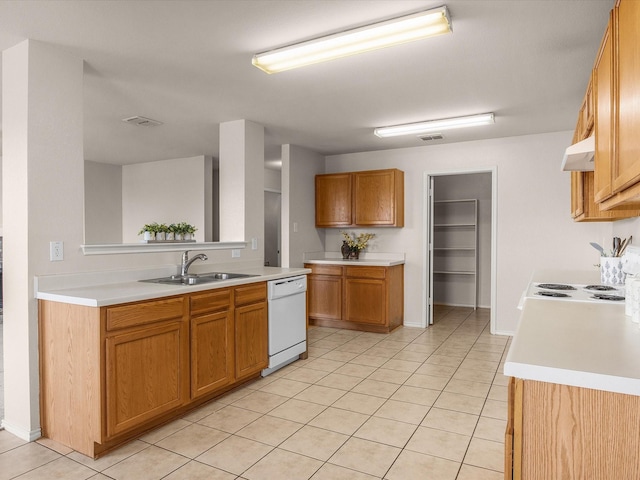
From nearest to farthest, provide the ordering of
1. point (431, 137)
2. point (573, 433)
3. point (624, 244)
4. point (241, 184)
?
point (573, 433) → point (624, 244) → point (241, 184) → point (431, 137)

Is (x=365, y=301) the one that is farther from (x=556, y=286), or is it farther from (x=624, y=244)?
(x=624, y=244)

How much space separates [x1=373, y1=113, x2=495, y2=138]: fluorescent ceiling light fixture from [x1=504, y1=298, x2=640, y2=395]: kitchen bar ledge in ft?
8.74

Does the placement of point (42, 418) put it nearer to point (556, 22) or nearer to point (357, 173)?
point (556, 22)

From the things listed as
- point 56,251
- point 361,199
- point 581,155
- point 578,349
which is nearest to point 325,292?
point 361,199

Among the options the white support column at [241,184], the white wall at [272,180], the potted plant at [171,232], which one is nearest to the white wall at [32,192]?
the potted plant at [171,232]

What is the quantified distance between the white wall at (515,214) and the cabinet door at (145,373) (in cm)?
363

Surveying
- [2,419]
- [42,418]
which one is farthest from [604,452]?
[2,419]

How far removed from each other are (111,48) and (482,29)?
2.28 m

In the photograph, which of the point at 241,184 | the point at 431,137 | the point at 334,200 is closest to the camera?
the point at 241,184

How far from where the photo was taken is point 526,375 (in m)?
1.16

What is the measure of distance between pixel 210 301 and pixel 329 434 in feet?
3.93

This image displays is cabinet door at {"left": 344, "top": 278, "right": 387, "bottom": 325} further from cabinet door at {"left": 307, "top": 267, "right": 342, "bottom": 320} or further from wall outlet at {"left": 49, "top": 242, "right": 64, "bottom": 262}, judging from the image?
wall outlet at {"left": 49, "top": 242, "right": 64, "bottom": 262}

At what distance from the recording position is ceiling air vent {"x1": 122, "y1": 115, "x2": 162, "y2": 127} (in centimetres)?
429

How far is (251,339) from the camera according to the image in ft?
11.1
